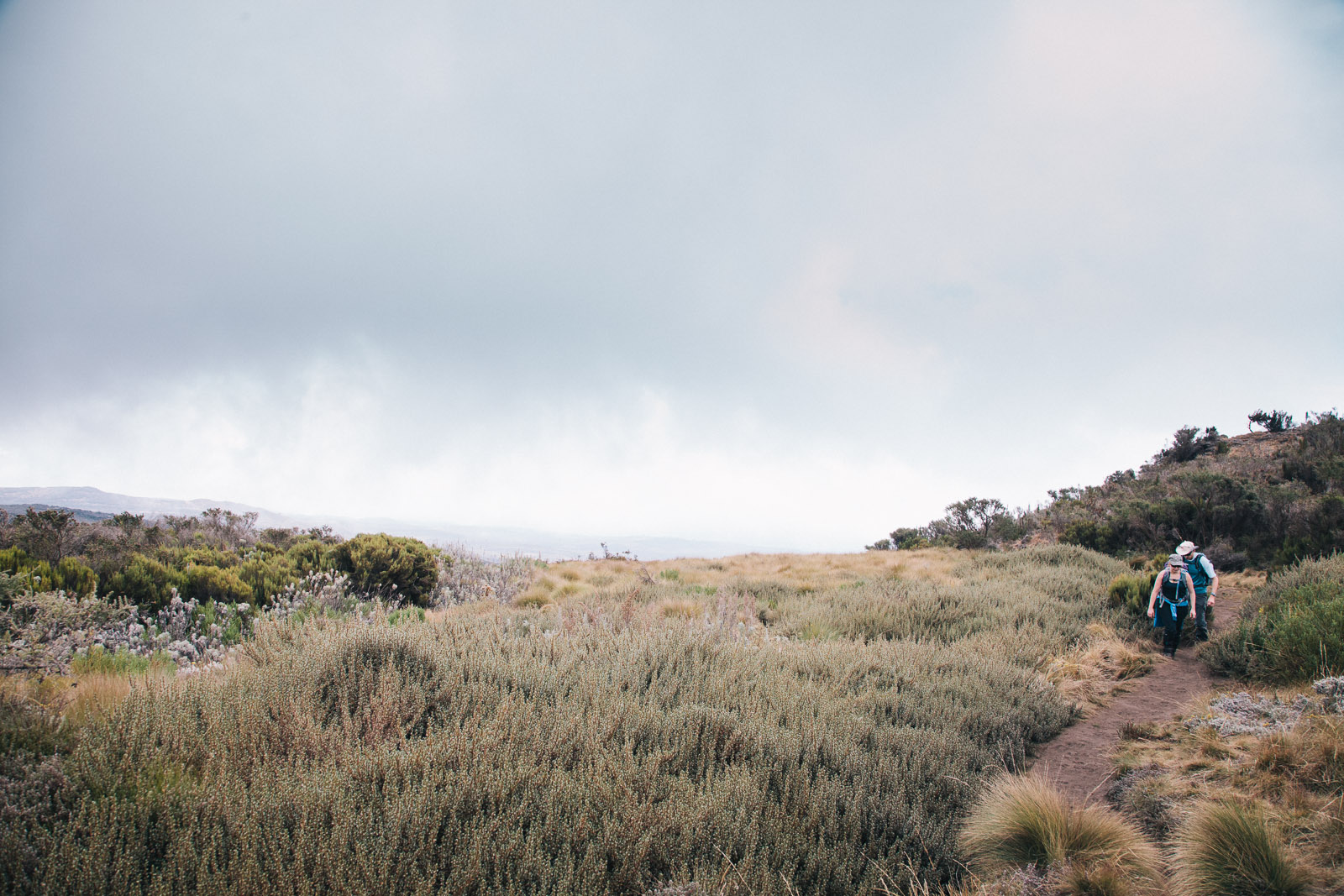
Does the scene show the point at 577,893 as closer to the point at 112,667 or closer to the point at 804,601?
the point at 112,667

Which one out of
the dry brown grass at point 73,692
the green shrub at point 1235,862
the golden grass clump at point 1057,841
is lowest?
the golden grass clump at point 1057,841

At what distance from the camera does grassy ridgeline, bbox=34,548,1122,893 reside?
6.73 feet

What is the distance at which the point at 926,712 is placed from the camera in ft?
15.0

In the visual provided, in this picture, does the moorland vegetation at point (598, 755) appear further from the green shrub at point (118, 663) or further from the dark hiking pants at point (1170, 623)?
the dark hiking pants at point (1170, 623)

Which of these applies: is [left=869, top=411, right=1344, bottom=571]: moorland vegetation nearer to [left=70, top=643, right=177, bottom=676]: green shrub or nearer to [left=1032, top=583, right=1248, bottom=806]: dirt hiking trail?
[left=1032, top=583, right=1248, bottom=806]: dirt hiking trail

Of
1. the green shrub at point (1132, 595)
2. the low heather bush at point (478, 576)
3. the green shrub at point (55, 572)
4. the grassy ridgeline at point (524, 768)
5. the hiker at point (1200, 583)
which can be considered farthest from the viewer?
the low heather bush at point (478, 576)

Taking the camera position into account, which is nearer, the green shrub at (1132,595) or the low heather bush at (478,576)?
the green shrub at (1132,595)

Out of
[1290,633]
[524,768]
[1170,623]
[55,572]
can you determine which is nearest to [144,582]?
[55,572]

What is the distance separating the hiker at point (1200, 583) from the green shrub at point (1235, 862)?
6277 millimetres

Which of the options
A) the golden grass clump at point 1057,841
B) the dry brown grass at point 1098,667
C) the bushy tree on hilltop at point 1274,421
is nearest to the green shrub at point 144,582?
the golden grass clump at point 1057,841

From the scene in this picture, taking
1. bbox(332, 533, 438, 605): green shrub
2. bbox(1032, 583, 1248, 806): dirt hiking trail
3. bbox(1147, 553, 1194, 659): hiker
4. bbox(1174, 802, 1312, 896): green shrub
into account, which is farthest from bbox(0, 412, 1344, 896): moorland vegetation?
bbox(332, 533, 438, 605): green shrub

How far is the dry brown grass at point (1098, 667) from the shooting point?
605cm

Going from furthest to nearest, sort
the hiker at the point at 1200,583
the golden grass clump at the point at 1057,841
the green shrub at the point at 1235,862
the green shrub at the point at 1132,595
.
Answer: the green shrub at the point at 1132,595, the hiker at the point at 1200,583, the golden grass clump at the point at 1057,841, the green shrub at the point at 1235,862

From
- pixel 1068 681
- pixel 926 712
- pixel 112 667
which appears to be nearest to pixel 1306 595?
pixel 1068 681
